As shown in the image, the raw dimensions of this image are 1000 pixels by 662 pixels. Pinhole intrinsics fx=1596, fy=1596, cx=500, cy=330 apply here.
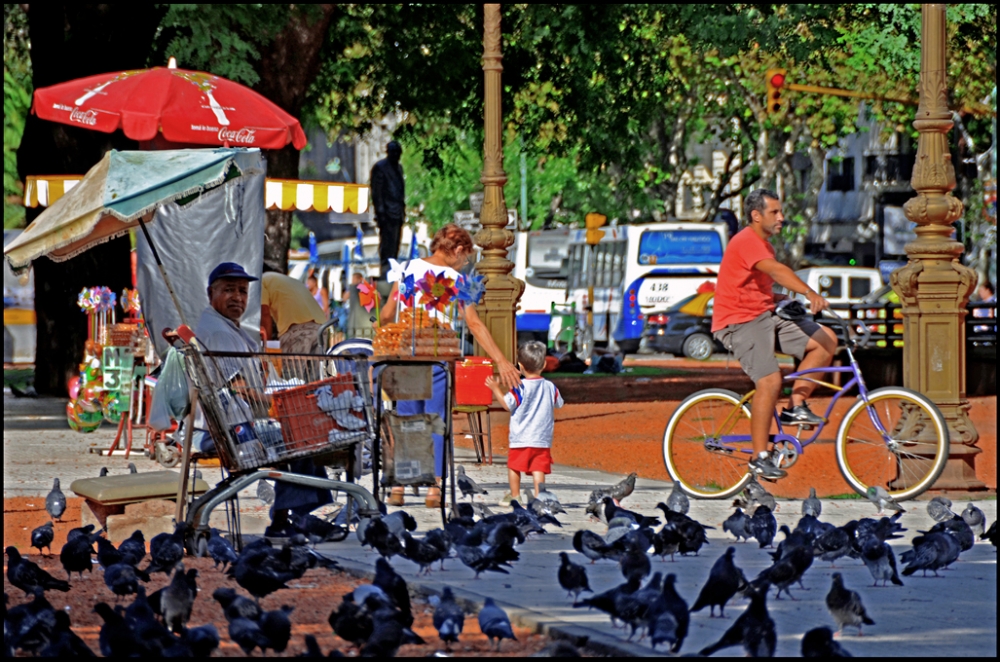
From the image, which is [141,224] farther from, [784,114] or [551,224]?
[551,224]

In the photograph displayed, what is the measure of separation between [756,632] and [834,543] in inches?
77.7

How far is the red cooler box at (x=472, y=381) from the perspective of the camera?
10938 mm

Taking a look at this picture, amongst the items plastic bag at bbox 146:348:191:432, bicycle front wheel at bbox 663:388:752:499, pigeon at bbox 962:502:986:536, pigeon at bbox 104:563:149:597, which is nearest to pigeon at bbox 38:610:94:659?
pigeon at bbox 104:563:149:597

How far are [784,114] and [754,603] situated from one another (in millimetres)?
36595

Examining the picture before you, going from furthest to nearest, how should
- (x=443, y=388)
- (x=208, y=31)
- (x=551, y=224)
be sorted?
(x=551, y=224)
(x=208, y=31)
(x=443, y=388)

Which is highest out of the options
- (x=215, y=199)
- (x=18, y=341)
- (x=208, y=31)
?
(x=208, y=31)

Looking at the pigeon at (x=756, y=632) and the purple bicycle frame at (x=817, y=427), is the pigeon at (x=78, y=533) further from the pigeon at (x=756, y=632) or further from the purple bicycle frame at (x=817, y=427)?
the purple bicycle frame at (x=817, y=427)

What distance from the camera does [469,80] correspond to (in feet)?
71.7

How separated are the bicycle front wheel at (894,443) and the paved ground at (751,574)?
0.18m

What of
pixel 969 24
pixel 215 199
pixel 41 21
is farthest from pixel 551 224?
pixel 215 199

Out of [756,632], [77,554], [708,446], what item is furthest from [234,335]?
[756,632]

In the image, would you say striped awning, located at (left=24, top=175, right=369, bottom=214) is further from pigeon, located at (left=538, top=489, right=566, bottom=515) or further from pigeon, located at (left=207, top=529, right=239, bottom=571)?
pigeon, located at (left=207, top=529, right=239, bottom=571)

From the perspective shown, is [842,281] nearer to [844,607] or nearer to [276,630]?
[844,607]

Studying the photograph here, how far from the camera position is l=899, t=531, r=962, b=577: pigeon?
6738 millimetres
